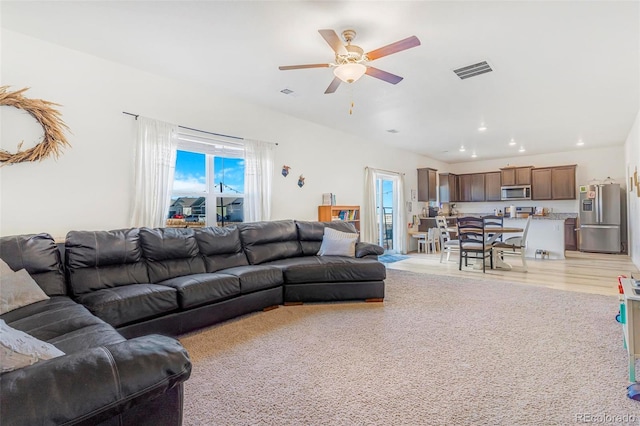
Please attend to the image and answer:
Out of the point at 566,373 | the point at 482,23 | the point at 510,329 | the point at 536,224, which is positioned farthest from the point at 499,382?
the point at 536,224

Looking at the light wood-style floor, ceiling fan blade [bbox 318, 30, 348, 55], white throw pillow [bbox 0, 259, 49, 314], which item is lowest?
the light wood-style floor

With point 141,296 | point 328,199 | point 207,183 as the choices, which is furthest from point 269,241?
point 328,199

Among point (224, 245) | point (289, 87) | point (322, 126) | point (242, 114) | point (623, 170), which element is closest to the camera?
point (224, 245)

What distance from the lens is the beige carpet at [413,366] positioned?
1720 mm

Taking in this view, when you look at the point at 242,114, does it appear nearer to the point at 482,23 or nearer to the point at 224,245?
the point at 224,245

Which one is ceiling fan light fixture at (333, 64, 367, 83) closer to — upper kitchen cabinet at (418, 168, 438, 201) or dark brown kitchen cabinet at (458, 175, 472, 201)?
upper kitchen cabinet at (418, 168, 438, 201)

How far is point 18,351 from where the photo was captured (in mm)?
957

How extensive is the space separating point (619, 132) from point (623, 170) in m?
2.03

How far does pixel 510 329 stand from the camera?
113 inches

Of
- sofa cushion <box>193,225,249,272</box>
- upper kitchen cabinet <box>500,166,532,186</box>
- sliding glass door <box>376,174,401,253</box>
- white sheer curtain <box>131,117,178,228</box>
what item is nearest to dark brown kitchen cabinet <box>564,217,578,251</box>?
upper kitchen cabinet <box>500,166,532,186</box>

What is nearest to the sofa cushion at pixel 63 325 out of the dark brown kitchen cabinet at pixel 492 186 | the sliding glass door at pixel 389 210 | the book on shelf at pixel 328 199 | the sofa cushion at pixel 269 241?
the sofa cushion at pixel 269 241

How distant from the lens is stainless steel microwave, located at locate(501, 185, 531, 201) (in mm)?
8773

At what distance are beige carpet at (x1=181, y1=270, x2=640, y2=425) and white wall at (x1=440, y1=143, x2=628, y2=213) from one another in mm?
6151

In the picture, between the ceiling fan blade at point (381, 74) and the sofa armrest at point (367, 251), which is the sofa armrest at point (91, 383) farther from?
the sofa armrest at point (367, 251)
